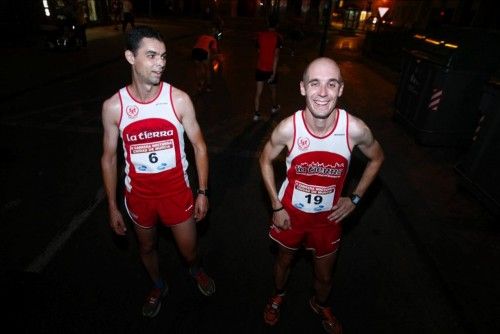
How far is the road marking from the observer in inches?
143

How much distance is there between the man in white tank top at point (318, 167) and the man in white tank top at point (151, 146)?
709 mm

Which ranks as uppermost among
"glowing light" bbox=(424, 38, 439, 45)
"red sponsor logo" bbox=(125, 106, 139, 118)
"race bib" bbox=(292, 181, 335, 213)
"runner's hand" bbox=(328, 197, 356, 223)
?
"glowing light" bbox=(424, 38, 439, 45)

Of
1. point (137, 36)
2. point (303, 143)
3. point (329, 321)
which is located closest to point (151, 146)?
point (137, 36)

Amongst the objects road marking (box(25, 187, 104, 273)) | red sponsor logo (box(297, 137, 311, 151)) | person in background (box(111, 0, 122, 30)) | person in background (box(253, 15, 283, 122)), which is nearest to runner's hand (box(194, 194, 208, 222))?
red sponsor logo (box(297, 137, 311, 151))

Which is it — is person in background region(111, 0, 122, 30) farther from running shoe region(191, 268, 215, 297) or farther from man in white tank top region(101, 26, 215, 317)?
running shoe region(191, 268, 215, 297)

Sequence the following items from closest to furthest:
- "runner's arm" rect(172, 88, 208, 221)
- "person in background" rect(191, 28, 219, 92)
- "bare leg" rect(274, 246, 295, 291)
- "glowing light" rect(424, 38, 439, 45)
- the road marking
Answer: "runner's arm" rect(172, 88, 208, 221), "bare leg" rect(274, 246, 295, 291), the road marking, "glowing light" rect(424, 38, 439, 45), "person in background" rect(191, 28, 219, 92)

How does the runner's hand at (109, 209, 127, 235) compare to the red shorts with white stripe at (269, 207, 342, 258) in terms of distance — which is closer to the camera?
the red shorts with white stripe at (269, 207, 342, 258)

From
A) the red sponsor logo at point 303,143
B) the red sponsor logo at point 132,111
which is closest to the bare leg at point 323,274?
the red sponsor logo at point 303,143

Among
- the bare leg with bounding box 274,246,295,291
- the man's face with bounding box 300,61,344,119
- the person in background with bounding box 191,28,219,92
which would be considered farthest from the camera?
the person in background with bounding box 191,28,219,92

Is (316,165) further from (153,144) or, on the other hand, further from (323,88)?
(153,144)

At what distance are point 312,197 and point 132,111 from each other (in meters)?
1.53

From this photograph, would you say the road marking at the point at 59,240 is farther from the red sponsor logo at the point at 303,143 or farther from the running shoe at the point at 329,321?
the red sponsor logo at the point at 303,143

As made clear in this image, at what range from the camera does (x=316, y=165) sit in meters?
2.50

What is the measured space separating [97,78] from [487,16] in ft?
68.5
